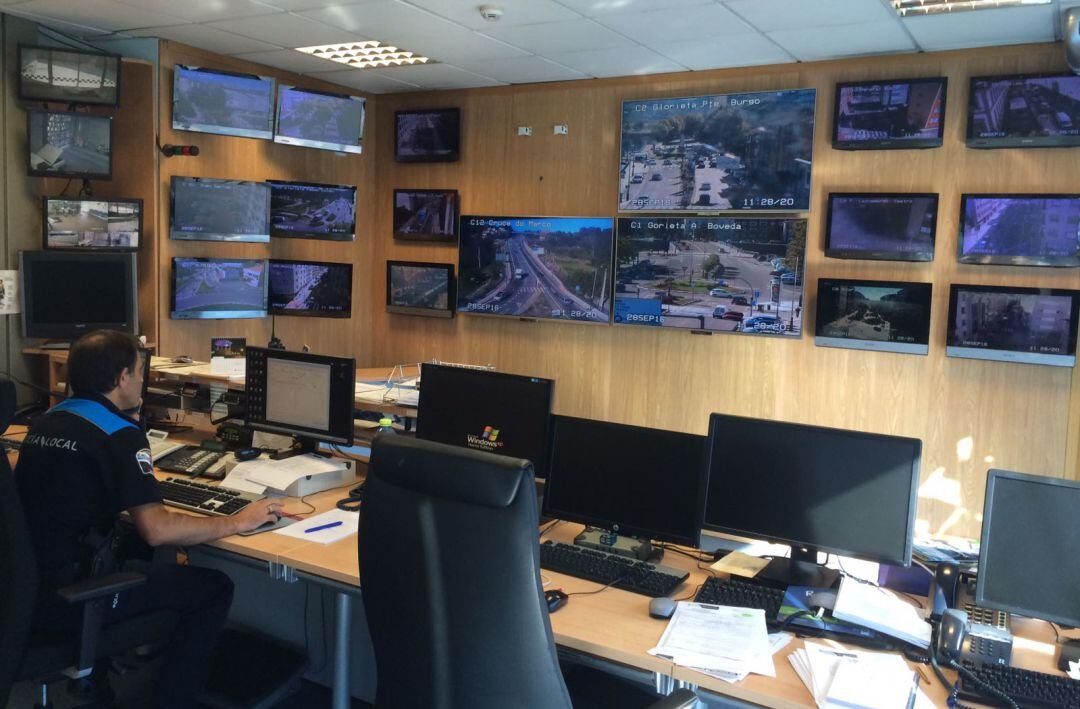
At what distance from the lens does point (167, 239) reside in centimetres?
499

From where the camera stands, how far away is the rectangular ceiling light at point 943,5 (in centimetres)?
367

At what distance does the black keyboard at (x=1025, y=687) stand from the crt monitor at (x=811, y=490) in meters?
0.40

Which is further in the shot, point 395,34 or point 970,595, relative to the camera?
point 395,34

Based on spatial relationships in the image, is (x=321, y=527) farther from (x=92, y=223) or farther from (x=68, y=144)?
(x=68, y=144)

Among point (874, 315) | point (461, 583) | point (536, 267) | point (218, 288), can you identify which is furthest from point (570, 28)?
point (461, 583)

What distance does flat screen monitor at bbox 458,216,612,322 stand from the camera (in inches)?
214

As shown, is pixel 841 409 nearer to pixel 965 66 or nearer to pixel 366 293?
pixel 965 66

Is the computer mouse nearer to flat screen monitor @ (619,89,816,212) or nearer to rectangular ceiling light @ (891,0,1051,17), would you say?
rectangular ceiling light @ (891,0,1051,17)

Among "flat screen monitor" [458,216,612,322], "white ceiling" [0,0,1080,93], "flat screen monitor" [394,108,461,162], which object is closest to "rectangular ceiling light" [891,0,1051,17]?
"white ceiling" [0,0,1080,93]

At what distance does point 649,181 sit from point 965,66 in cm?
175

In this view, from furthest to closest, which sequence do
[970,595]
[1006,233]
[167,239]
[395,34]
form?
[167,239] → [395,34] → [1006,233] → [970,595]

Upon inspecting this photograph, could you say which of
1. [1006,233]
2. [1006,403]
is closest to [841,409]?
[1006,403]

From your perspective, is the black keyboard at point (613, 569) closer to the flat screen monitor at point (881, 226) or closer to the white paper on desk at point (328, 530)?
the white paper on desk at point (328, 530)

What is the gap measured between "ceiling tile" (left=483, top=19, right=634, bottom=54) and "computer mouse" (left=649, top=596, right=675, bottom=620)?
9.61 ft
